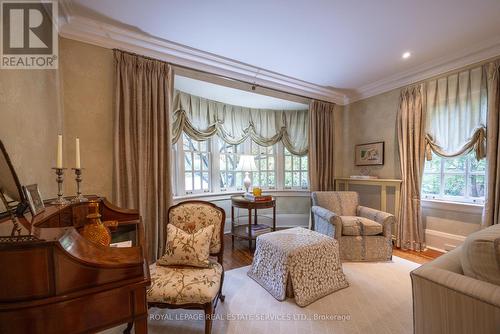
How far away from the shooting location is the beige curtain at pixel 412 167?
3.01 m

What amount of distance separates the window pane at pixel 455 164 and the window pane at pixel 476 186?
154 mm

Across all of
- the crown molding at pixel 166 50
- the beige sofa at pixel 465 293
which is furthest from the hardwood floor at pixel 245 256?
the crown molding at pixel 166 50

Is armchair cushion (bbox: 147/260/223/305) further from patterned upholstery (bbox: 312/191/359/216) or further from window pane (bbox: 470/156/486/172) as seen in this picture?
window pane (bbox: 470/156/486/172)

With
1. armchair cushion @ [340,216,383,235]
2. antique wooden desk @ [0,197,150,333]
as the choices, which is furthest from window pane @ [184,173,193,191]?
antique wooden desk @ [0,197,150,333]

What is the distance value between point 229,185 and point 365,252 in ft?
8.10

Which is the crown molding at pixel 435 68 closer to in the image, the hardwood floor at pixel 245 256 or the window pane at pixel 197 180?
the hardwood floor at pixel 245 256

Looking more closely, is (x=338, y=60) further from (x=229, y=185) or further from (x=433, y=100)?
(x=229, y=185)

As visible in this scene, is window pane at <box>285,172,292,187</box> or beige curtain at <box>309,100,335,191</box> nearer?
beige curtain at <box>309,100,335,191</box>

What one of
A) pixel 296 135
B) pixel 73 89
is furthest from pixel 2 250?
pixel 296 135

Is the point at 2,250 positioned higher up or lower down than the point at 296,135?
lower down

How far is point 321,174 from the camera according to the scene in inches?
154

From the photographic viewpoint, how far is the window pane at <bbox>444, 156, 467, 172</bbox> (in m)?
2.80

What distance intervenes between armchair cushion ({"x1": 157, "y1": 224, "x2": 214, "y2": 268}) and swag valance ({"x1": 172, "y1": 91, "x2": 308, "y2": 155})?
1838mm

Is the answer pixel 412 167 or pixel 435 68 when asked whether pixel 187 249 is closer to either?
pixel 412 167
